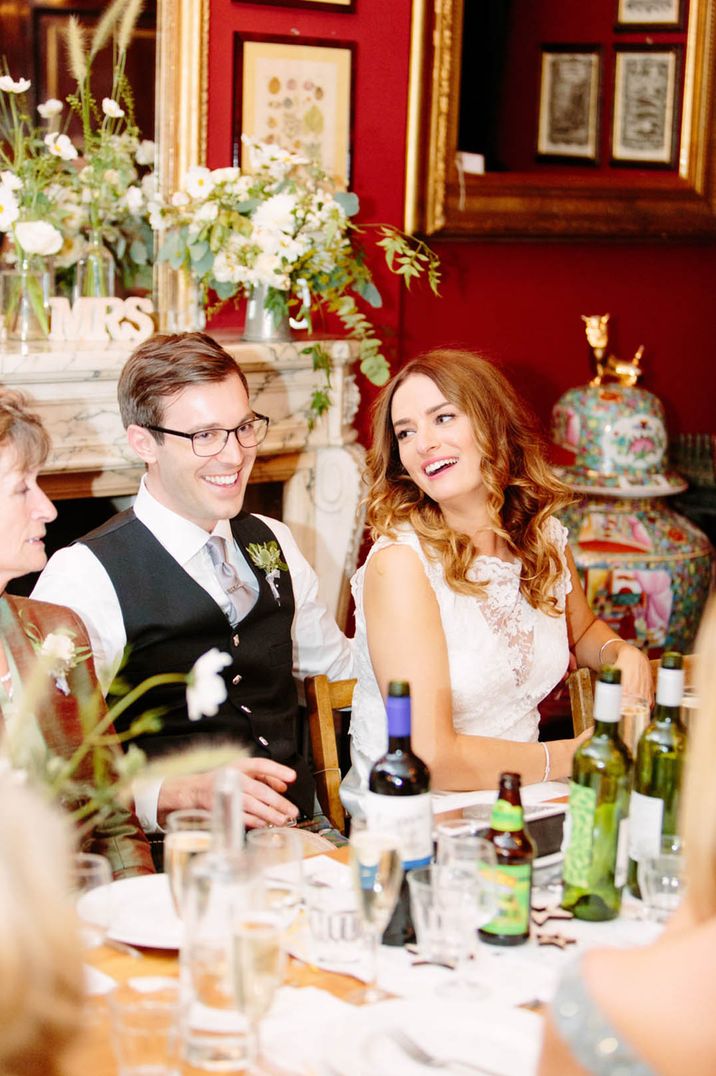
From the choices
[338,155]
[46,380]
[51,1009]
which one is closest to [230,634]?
[46,380]

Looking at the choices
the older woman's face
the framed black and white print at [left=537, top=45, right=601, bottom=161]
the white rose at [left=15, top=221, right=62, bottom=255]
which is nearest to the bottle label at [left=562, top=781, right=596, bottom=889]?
the older woman's face

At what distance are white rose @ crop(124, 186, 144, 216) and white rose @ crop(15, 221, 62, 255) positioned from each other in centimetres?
31

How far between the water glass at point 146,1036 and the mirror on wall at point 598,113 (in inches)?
140

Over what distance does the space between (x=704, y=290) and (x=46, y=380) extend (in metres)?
2.73

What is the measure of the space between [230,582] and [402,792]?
1090 mm

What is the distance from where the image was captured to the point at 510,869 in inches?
61.9

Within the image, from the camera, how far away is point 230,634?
2564 millimetres

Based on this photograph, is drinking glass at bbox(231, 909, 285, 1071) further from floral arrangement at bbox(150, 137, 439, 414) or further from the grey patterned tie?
floral arrangement at bbox(150, 137, 439, 414)

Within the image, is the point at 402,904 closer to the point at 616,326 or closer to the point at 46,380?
the point at 46,380

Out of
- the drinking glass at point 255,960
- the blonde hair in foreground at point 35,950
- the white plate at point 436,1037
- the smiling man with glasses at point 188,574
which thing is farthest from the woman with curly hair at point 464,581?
the blonde hair in foreground at point 35,950

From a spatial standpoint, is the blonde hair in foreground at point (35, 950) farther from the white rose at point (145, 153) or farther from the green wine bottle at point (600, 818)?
the white rose at point (145, 153)

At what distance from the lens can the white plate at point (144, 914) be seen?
154 centimetres

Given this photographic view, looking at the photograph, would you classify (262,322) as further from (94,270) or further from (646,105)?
(646,105)

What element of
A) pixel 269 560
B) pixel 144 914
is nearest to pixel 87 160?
pixel 269 560
